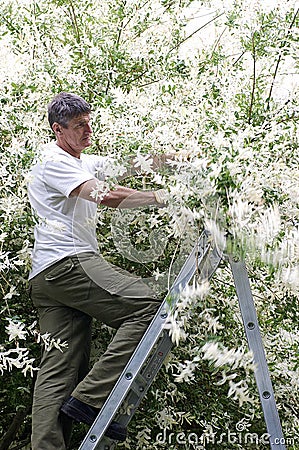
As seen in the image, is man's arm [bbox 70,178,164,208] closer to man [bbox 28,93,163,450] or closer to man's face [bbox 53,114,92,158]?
man [bbox 28,93,163,450]

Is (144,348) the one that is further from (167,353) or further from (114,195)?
(114,195)

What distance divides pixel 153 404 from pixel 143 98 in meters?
1.45

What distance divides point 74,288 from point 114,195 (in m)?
0.43

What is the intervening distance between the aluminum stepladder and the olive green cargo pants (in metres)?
0.11

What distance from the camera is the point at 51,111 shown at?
3422 millimetres

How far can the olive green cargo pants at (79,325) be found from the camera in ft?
9.95

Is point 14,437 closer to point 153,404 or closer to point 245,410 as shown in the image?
point 153,404

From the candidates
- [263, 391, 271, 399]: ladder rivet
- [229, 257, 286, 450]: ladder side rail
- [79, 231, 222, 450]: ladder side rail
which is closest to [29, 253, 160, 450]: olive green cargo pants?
[79, 231, 222, 450]: ladder side rail

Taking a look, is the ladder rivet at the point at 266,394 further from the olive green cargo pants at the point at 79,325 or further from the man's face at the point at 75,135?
the man's face at the point at 75,135

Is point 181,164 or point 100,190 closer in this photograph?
point 181,164

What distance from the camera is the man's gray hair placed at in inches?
133

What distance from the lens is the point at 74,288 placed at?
315 centimetres

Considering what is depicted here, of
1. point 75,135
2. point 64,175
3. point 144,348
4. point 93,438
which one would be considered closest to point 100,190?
point 64,175

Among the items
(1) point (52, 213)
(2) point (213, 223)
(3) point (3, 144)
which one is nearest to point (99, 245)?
(1) point (52, 213)
